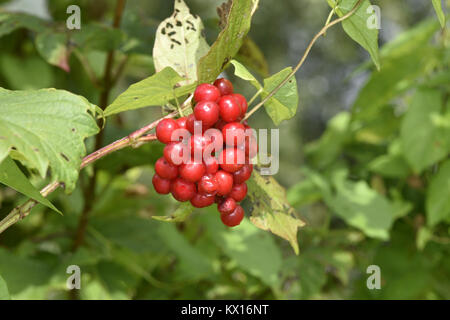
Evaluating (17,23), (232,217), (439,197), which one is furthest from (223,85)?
(439,197)

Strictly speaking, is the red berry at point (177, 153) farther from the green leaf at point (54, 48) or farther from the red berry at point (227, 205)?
the green leaf at point (54, 48)

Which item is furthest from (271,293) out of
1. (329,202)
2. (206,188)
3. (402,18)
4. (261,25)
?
(261,25)

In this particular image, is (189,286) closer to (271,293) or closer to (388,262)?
(271,293)

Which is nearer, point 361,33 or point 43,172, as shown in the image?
point 43,172

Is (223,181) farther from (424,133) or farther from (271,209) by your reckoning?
(424,133)

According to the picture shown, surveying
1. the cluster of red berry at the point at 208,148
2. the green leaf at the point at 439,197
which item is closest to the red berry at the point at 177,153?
the cluster of red berry at the point at 208,148
